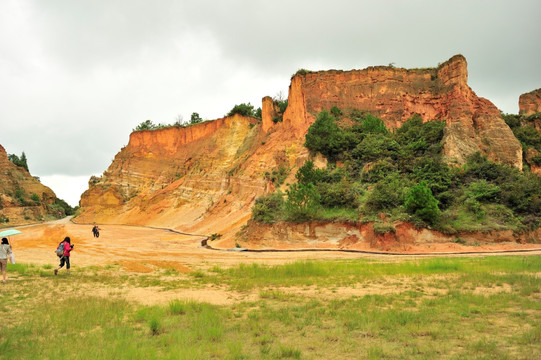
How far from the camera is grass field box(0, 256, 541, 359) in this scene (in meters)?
5.62

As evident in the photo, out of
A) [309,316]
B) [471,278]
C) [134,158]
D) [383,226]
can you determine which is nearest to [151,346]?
[309,316]

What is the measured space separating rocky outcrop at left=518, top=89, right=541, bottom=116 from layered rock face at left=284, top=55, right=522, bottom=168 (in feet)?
37.1

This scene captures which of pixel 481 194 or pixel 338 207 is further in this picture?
pixel 338 207

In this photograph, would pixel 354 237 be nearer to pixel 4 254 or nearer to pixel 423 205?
pixel 423 205

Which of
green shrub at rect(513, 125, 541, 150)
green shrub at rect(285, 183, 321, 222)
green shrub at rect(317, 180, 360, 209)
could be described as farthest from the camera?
green shrub at rect(513, 125, 541, 150)

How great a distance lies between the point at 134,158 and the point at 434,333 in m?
58.3

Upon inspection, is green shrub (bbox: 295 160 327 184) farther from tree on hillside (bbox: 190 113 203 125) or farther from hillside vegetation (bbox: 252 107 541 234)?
tree on hillside (bbox: 190 113 203 125)

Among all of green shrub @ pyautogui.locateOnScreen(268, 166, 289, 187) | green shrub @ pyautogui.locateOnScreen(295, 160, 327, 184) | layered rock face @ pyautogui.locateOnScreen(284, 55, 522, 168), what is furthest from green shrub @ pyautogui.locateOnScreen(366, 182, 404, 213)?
layered rock face @ pyautogui.locateOnScreen(284, 55, 522, 168)

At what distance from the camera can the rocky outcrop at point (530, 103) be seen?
40.3 metres

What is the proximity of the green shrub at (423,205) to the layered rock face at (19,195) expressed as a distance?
57.5 metres

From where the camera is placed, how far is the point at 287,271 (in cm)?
1339

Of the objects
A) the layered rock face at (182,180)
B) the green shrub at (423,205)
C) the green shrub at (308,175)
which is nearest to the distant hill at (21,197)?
the layered rock face at (182,180)

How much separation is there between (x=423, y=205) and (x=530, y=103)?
29.0 meters

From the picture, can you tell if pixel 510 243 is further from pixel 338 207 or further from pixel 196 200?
pixel 196 200
